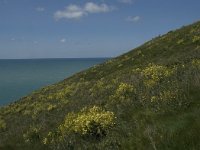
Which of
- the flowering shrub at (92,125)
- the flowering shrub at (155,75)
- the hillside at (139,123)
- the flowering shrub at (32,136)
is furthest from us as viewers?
the flowering shrub at (32,136)

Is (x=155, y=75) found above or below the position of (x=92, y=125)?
above

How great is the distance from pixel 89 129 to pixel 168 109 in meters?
2.87

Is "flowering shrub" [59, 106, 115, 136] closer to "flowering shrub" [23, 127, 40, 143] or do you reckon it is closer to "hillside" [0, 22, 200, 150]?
"hillside" [0, 22, 200, 150]

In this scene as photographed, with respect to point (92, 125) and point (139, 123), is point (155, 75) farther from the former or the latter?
point (139, 123)

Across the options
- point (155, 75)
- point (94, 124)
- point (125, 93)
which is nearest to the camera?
point (94, 124)

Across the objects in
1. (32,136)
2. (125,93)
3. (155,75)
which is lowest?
(32,136)

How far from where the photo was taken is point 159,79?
60.3 feet

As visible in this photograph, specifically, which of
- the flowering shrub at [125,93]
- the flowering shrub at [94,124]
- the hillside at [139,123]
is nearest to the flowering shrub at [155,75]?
the hillside at [139,123]

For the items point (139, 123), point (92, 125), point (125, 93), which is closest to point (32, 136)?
point (125, 93)

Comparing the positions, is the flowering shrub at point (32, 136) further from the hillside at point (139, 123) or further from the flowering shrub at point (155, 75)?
the flowering shrub at point (155, 75)

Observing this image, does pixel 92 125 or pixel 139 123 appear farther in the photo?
pixel 92 125

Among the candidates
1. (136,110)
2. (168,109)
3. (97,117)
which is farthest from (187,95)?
(97,117)

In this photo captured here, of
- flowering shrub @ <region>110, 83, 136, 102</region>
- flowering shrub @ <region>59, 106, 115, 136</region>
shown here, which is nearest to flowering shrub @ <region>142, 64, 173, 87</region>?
flowering shrub @ <region>110, 83, 136, 102</region>

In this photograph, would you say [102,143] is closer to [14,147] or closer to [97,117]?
[97,117]
